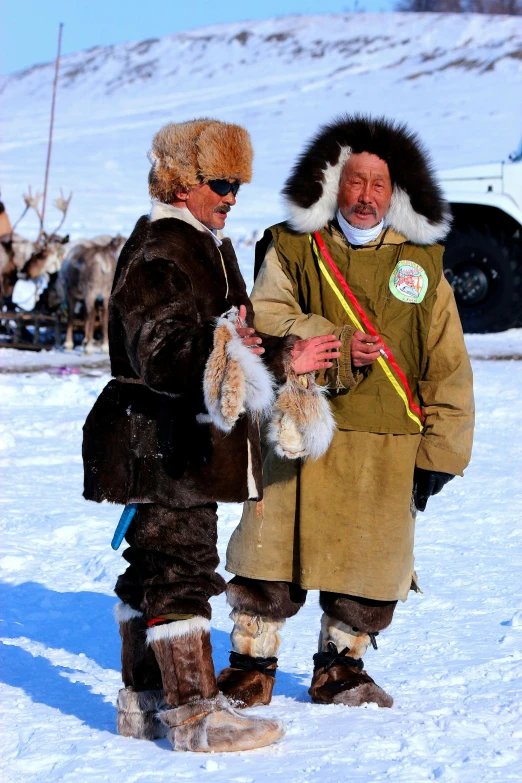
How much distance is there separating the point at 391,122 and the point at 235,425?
111 centimetres

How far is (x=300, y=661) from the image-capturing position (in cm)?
354

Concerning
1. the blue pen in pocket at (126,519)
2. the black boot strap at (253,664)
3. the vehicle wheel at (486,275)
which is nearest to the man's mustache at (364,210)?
the blue pen in pocket at (126,519)

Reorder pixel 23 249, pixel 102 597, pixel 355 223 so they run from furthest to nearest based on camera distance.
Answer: pixel 23 249, pixel 102 597, pixel 355 223

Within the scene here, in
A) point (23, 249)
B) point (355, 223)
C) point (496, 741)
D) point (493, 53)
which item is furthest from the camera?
point (493, 53)

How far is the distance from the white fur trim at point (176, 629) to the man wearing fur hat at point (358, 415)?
0.48m

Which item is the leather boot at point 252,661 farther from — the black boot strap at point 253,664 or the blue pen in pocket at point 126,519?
the blue pen in pocket at point 126,519

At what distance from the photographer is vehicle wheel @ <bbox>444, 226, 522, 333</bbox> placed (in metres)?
9.95

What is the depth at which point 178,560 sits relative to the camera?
8.71ft

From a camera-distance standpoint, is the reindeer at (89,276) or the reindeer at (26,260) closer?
the reindeer at (89,276)

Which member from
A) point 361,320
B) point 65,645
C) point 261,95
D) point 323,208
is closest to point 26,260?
point 65,645

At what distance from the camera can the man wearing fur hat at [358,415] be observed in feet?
10.2

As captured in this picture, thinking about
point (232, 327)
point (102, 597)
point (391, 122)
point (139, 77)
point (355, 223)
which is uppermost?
point (139, 77)

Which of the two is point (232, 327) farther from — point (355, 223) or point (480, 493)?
point (480, 493)

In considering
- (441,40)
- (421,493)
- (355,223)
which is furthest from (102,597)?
(441,40)
